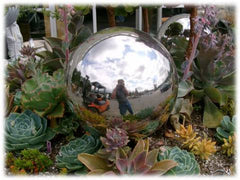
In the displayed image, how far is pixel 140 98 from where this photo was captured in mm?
1521

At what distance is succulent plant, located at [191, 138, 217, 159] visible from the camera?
5.87 ft

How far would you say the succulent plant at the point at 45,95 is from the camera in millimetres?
1869

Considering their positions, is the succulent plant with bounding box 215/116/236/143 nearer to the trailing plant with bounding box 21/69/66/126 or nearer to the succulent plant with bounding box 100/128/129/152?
the succulent plant with bounding box 100/128/129/152

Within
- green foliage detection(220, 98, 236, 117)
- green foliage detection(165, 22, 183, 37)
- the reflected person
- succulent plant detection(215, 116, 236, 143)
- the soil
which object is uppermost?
green foliage detection(165, 22, 183, 37)

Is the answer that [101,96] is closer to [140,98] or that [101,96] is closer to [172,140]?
[140,98]

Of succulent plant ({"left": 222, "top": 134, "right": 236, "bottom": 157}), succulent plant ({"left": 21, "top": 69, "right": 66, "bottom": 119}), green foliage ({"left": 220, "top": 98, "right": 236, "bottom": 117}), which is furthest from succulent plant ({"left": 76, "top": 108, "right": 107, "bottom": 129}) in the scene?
green foliage ({"left": 220, "top": 98, "right": 236, "bottom": 117})

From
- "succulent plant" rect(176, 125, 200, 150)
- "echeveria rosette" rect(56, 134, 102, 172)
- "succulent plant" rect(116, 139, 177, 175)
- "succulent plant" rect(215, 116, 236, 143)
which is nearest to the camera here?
"succulent plant" rect(116, 139, 177, 175)

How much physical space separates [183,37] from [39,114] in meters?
1.46

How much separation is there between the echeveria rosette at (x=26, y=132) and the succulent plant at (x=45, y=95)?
7 centimetres

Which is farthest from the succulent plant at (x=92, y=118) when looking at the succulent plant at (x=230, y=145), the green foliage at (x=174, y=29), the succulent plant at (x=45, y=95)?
the green foliage at (x=174, y=29)

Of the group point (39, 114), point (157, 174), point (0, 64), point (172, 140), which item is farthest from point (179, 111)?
point (0, 64)

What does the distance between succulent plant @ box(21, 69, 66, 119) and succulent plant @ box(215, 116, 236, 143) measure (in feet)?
3.71

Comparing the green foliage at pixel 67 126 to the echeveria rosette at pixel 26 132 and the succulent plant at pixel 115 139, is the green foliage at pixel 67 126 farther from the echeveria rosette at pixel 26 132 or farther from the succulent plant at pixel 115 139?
the succulent plant at pixel 115 139

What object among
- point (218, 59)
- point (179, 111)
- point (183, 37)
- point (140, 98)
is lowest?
point (179, 111)
